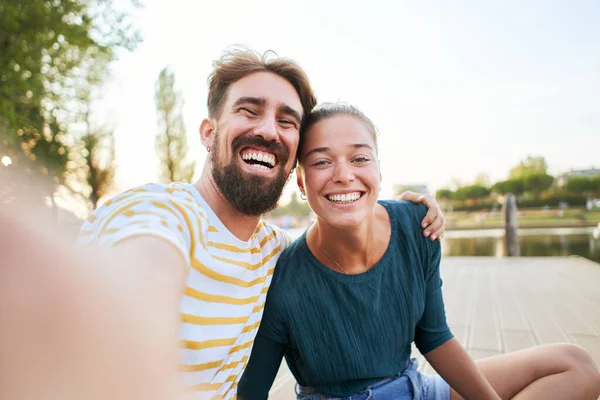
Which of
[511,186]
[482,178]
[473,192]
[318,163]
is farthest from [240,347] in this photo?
[482,178]

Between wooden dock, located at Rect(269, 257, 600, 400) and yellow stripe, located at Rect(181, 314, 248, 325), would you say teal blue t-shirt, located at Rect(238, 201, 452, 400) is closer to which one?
yellow stripe, located at Rect(181, 314, 248, 325)

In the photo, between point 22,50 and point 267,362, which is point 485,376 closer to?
point 267,362

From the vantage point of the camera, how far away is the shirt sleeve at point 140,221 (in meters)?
0.92

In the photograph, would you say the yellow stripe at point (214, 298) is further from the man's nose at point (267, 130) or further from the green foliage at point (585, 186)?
the green foliage at point (585, 186)

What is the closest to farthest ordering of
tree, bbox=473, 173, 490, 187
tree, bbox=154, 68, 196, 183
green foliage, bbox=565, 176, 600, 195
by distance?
tree, bbox=154, 68, 196, 183 → green foliage, bbox=565, 176, 600, 195 → tree, bbox=473, 173, 490, 187

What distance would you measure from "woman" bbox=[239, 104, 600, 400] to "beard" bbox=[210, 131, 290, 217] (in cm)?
15

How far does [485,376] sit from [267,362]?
100 centimetres

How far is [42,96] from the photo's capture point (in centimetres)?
758

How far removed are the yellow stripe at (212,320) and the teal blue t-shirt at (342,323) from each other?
275mm

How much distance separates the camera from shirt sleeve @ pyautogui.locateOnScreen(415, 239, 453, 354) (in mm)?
1784

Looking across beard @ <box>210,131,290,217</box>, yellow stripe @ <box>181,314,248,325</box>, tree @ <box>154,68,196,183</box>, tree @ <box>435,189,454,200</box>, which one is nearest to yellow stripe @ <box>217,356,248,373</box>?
yellow stripe @ <box>181,314,248,325</box>

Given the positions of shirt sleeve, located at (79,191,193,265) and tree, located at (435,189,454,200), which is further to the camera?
tree, located at (435,189,454,200)

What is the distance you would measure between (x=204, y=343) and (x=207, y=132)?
104 cm

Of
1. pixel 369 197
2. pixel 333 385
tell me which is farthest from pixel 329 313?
pixel 369 197
